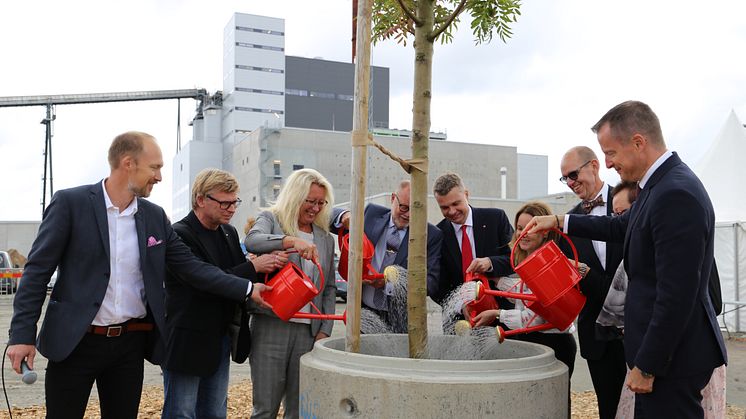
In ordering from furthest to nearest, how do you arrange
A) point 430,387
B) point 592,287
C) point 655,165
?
point 592,287 → point 655,165 → point 430,387

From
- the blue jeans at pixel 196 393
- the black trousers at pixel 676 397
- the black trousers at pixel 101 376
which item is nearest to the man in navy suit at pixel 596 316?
the black trousers at pixel 676 397

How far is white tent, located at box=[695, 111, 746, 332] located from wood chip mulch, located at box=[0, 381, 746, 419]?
17.1 feet

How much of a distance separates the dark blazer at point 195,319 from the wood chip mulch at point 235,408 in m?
2.06

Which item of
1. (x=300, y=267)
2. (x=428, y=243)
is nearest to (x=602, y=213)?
(x=428, y=243)

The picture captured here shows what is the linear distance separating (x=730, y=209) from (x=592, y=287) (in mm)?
10093

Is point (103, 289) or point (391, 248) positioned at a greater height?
point (391, 248)

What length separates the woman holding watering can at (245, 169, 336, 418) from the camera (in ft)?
A: 10.8

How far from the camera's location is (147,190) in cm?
293

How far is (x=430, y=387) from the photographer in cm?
212

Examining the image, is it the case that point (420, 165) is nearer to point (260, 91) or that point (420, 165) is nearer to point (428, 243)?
point (428, 243)

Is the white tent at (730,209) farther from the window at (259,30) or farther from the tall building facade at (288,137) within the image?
the window at (259,30)

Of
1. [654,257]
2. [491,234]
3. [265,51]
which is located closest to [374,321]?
[491,234]

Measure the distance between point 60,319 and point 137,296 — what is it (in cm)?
32

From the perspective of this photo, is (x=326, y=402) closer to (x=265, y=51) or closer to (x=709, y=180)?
(x=709, y=180)
